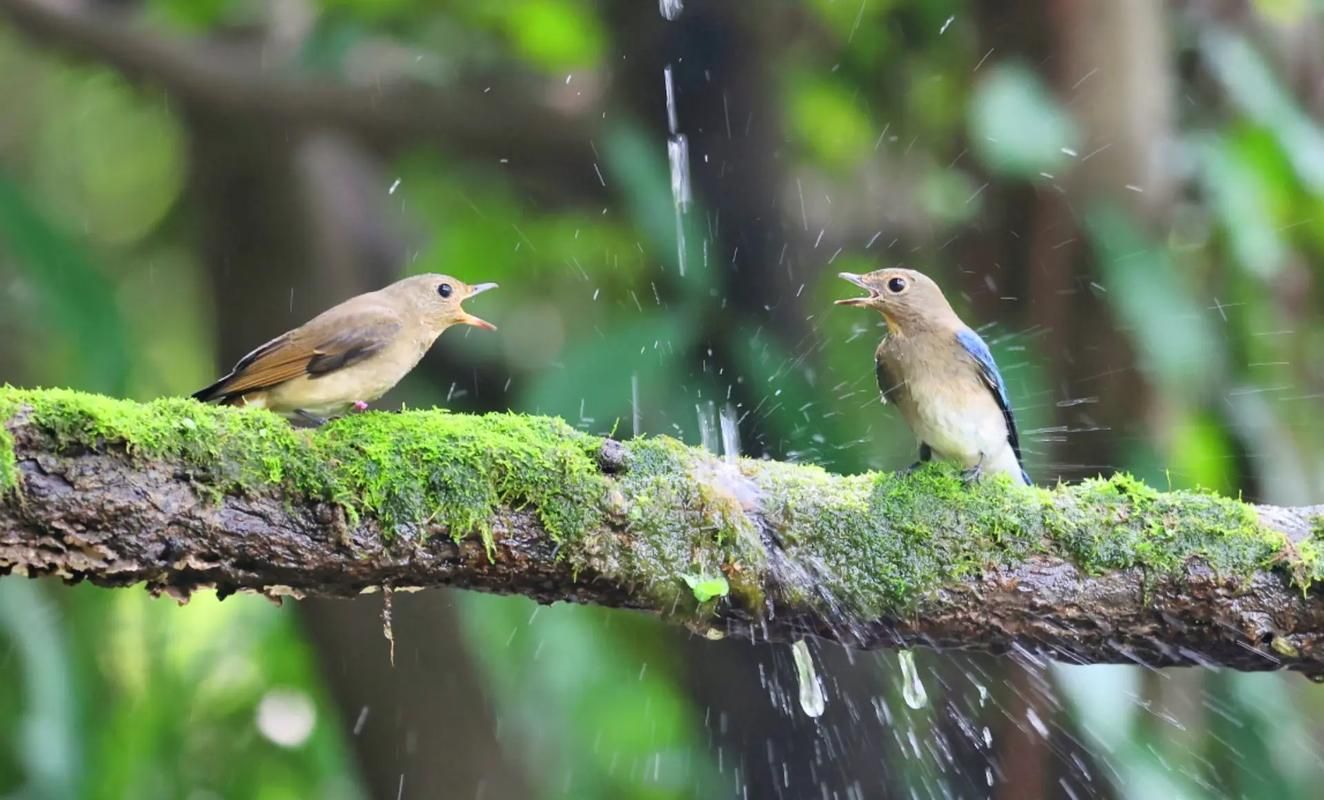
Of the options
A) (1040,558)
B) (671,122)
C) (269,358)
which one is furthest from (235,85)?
(1040,558)

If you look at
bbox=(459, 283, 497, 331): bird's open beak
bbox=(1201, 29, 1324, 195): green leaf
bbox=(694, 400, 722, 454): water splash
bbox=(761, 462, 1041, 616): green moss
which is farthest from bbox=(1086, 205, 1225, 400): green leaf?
bbox=(459, 283, 497, 331): bird's open beak

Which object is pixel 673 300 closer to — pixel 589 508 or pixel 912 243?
pixel 912 243

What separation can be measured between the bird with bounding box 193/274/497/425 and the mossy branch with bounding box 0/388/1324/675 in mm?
644

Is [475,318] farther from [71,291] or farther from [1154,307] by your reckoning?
[1154,307]

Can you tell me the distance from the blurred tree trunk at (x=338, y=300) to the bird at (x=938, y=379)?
2.26 m

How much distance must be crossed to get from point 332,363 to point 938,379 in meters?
1.57

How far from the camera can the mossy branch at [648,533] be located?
2371mm

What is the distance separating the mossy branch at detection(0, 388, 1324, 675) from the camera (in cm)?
237

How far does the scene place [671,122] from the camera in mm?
5969

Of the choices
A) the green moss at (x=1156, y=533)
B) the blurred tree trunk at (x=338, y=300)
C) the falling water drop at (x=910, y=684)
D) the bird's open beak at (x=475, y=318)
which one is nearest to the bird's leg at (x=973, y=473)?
the green moss at (x=1156, y=533)

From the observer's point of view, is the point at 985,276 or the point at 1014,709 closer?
the point at 1014,709

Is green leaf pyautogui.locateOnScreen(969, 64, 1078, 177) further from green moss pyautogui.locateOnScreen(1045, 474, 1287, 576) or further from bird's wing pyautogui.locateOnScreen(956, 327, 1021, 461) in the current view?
green moss pyautogui.locateOnScreen(1045, 474, 1287, 576)

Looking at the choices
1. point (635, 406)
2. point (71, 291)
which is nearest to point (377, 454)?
point (635, 406)

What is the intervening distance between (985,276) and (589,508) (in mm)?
3422
